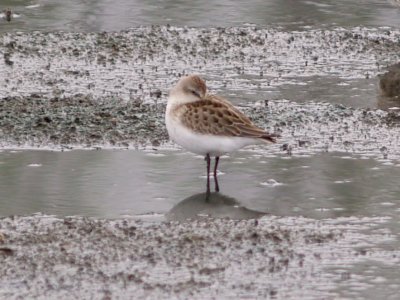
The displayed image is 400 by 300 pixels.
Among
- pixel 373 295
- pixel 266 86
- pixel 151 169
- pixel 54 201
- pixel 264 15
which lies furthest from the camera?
pixel 264 15

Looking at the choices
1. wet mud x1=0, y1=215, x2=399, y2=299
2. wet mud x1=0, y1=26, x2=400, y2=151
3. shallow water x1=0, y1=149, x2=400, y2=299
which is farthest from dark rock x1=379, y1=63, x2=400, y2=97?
wet mud x1=0, y1=215, x2=399, y2=299

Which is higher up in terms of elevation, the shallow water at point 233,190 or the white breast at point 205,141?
the white breast at point 205,141

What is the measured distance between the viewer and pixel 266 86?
14.0 m

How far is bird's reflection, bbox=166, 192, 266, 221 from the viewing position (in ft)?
31.2

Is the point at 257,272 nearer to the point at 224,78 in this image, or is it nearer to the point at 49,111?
the point at 49,111

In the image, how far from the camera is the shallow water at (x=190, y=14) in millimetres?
17109

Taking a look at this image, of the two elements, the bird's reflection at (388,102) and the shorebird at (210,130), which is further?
the bird's reflection at (388,102)

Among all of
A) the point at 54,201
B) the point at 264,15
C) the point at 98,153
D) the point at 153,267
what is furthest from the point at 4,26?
the point at 153,267

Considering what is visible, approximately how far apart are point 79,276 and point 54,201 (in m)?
1.94

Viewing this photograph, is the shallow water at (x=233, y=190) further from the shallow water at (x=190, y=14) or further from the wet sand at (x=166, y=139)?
the shallow water at (x=190, y=14)

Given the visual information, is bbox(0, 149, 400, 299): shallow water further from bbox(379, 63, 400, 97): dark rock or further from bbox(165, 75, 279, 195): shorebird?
bbox(379, 63, 400, 97): dark rock

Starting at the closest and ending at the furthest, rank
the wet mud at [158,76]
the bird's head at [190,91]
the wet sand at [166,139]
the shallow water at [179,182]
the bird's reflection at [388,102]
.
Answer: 1. the wet sand at [166,139]
2. the shallow water at [179,182]
3. the bird's head at [190,91]
4. the wet mud at [158,76]
5. the bird's reflection at [388,102]

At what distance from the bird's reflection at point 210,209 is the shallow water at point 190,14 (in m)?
7.17

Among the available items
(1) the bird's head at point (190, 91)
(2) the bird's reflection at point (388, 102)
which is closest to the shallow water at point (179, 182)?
(1) the bird's head at point (190, 91)
